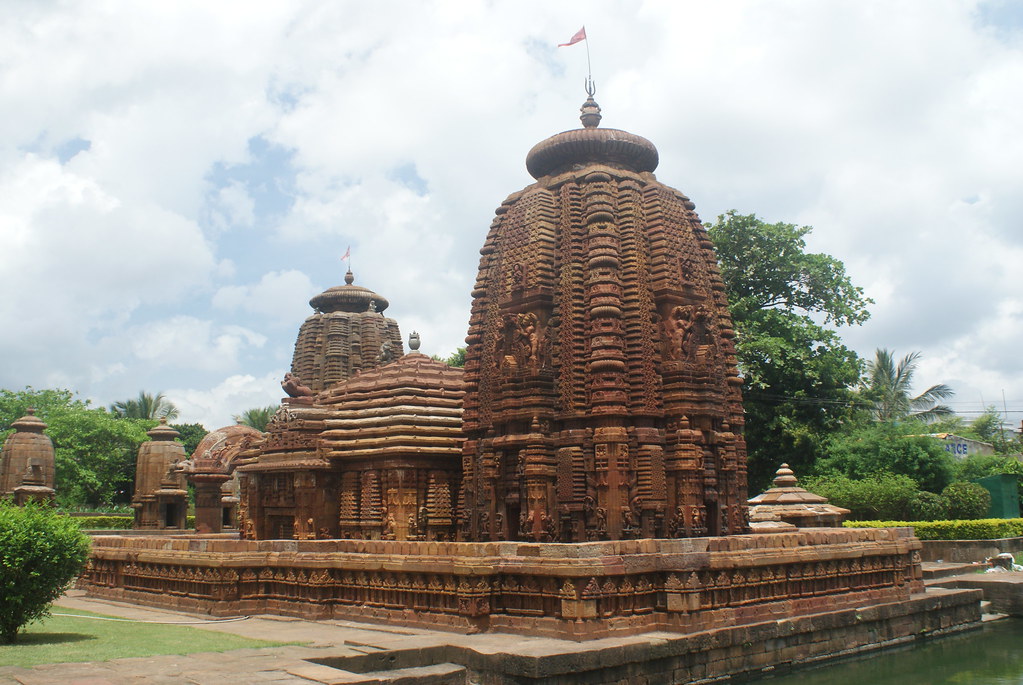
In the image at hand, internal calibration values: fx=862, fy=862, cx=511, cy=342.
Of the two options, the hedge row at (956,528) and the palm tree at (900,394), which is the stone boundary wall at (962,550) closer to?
the hedge row at (956,528)

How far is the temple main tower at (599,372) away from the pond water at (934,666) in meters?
2.85

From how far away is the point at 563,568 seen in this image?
10.6m

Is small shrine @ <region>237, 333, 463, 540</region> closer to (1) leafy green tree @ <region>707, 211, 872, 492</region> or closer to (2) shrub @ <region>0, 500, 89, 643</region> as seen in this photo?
(2) shrub @ <region>0, 500, 89, 643</region>

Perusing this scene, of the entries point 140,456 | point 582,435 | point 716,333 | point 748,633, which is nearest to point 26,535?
point 582,435

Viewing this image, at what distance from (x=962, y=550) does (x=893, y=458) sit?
4.67m

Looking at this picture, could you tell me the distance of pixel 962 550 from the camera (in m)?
24.1

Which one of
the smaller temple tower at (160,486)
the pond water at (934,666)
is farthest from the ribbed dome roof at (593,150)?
the smaller temple tower at (160,486)

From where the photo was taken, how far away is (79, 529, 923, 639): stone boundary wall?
10.7 meters

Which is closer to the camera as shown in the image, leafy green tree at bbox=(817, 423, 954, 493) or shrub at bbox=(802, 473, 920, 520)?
shrub at bbox=(802, 473, 920, 520)

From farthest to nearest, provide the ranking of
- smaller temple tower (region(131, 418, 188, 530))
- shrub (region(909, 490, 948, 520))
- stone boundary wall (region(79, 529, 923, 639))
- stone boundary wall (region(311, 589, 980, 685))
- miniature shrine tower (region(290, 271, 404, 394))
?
smaller temple tower (region(131, 418, 188, 530)), miniature shrine tower (region(290, 271, 404, 394)), shrub (region(909, 490, 948, 520)), stone boundary wall (region(79, 529, 923, 639)), stone boundary wall (region(311, 589, 980, 685))

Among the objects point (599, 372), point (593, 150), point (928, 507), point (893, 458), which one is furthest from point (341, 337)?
point (928, 507)

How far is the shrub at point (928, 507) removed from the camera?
85.5 feet

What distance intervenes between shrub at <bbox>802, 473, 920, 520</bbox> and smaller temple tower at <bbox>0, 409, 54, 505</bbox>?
27825 millimetres

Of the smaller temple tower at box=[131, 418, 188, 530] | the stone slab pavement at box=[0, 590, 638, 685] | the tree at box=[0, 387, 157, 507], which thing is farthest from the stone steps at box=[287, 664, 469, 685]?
the tree at box=[0, 387, 157, 507]
